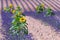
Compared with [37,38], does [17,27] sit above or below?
above

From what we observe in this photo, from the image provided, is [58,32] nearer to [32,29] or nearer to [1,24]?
[32,29]

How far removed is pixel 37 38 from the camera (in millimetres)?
4434

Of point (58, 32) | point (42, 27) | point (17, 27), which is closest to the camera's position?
point (17, 27)

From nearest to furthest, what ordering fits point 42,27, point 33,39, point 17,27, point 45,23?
point 17,27
point 33,39
point 42,27
point 45,23

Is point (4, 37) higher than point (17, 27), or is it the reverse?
point (17, 27)

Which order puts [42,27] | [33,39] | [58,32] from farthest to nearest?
1. [42,27]
2. [58,32]
3. [33,39]

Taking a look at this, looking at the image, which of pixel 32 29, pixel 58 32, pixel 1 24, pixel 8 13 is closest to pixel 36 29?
pixel 32 29

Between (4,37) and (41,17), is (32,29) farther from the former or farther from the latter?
(41,17)

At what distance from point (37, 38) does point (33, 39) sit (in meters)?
0.12

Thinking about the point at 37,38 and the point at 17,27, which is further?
the point at 37,38

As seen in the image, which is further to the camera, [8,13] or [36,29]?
[8,13]

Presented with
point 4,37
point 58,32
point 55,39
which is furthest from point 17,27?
point 58,32

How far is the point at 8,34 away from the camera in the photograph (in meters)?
4.54

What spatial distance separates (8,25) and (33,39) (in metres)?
1.16
